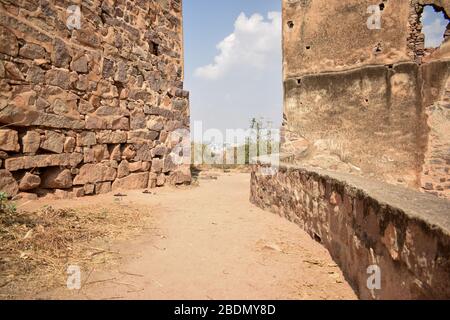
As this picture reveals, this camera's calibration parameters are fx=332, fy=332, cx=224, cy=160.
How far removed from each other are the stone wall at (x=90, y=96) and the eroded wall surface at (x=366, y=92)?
9.91 ft

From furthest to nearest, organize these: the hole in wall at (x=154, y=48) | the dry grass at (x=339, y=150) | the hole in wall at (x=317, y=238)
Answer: the dry grass at (x=339, y=150) → the hole in wall at (x=154, y=48) → the hole in wall at (x=317, y=238)

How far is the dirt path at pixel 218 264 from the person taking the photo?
7.42 feet

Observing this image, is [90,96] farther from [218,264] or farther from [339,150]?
[339,150]

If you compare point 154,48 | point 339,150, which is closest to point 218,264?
point 154,48

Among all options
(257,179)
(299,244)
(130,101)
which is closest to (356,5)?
(257,179)

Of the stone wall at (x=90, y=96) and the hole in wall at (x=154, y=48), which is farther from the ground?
the hole in wall at (x=154, y=48)

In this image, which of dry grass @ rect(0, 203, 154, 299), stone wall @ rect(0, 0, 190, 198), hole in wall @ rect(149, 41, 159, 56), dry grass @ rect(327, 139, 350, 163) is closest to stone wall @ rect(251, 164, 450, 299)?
dry grass @ rect(0, 203, 154, 299)

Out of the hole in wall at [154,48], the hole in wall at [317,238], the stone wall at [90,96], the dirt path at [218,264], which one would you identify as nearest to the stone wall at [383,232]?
the hole in wall at [317,238]

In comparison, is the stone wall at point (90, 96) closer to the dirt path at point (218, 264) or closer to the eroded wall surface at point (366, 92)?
the dirt path at point (218, 264)

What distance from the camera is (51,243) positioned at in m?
2.77

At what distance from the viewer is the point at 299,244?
3400mm
